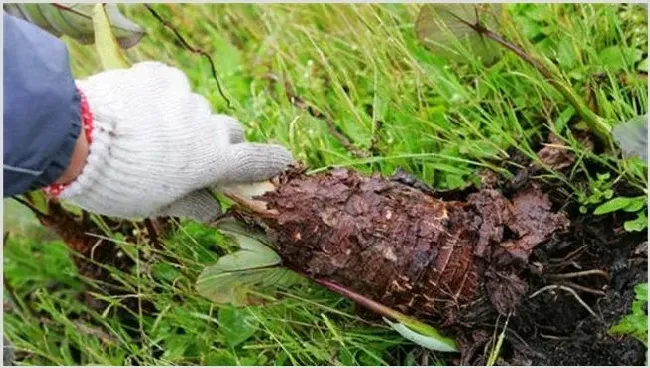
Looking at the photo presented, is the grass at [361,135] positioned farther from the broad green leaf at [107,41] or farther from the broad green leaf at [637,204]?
the broad green leaf at [107,41]

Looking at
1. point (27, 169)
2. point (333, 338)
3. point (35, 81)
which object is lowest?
point (333, 338)

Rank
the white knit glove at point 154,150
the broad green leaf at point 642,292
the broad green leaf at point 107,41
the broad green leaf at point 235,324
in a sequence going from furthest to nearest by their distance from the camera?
the broad green leaf at point 235,324
the broad green leaf at point 107,41
the broad green leaf at point 642,292
the white knit glove at point 154,150

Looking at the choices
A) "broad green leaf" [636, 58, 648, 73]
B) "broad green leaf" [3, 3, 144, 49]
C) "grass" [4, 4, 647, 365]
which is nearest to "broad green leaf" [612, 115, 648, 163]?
"grass" [4, 4, 647, 365]

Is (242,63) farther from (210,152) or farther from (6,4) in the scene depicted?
(210,152)

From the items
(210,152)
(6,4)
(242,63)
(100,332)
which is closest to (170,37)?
(242,63)

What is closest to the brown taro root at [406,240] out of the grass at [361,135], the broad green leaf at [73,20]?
the grass at [361,135]

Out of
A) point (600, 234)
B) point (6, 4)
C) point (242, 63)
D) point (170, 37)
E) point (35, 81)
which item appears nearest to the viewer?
point (35, 81)

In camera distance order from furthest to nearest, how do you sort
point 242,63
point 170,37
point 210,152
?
1. point 170,37
2. point 242,63
3. point 210,152

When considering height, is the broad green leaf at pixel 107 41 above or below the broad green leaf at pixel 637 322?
above
